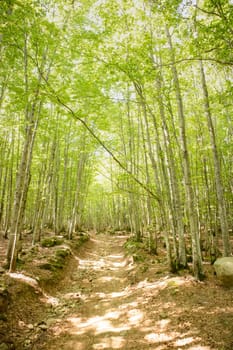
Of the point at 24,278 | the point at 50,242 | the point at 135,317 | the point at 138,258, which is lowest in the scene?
the point at 135,317

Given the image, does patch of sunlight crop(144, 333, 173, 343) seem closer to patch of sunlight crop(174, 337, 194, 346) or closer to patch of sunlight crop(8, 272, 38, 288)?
patch of sunlight crop(174, 337, 194, 346)

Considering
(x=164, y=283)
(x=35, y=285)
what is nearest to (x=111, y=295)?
(x=164, y=283)

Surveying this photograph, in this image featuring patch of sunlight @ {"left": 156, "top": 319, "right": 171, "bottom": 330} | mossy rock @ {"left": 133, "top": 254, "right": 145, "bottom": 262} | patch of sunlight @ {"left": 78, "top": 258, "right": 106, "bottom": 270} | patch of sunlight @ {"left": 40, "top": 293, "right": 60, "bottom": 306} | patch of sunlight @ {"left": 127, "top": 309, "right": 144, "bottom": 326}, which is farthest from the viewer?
patch of sunlight @ {"left": 78, "top": 258, "right": 106, "bottom": 270}

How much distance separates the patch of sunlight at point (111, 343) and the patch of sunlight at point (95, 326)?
0.31m

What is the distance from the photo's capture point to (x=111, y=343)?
12.7 ft

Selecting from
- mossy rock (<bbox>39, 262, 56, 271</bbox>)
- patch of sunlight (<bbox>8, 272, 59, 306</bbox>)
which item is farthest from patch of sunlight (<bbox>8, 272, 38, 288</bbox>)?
mossy rock (<bbox>39, 262, 56, 271</bbox>)

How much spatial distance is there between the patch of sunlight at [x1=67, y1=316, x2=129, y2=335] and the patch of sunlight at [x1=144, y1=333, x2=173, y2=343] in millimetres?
625

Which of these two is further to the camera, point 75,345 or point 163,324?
point 163,324

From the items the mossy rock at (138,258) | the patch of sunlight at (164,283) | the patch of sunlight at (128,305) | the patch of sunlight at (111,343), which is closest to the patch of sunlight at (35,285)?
the patch of sunlight at (128,305)

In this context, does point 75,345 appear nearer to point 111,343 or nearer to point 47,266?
point 111,343

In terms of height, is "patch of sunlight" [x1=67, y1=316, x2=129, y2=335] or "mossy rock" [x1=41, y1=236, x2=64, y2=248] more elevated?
"mossy rock" [x1=41, y1=236, x2=64, y2=248]

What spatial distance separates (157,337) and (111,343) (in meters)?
0.90

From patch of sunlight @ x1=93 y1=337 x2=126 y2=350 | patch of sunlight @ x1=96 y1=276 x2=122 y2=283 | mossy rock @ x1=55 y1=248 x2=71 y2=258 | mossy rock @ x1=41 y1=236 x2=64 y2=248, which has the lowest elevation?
patch of sunlight @ x1=93 y1=337 x2=126 y2=350

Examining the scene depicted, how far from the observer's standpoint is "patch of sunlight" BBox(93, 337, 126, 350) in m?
3.77
